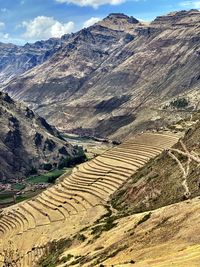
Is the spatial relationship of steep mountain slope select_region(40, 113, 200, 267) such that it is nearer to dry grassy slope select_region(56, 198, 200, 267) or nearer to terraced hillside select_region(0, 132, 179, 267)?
dry grassy slope select_region(56, 198, 200, 267)

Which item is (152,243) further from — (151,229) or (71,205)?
(71,205)

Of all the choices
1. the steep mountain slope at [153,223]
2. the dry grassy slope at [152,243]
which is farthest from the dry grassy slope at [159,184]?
the dry grassy slope at [152,243]

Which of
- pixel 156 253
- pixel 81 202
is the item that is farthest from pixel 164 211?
pixel 81 202

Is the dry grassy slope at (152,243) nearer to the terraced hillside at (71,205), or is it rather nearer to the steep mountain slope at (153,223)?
the steep mountain slope at (153,223)

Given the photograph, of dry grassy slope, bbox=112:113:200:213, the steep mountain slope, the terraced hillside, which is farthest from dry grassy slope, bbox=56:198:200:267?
the terraced hillside

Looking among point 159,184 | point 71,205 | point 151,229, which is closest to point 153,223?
point 151,229
